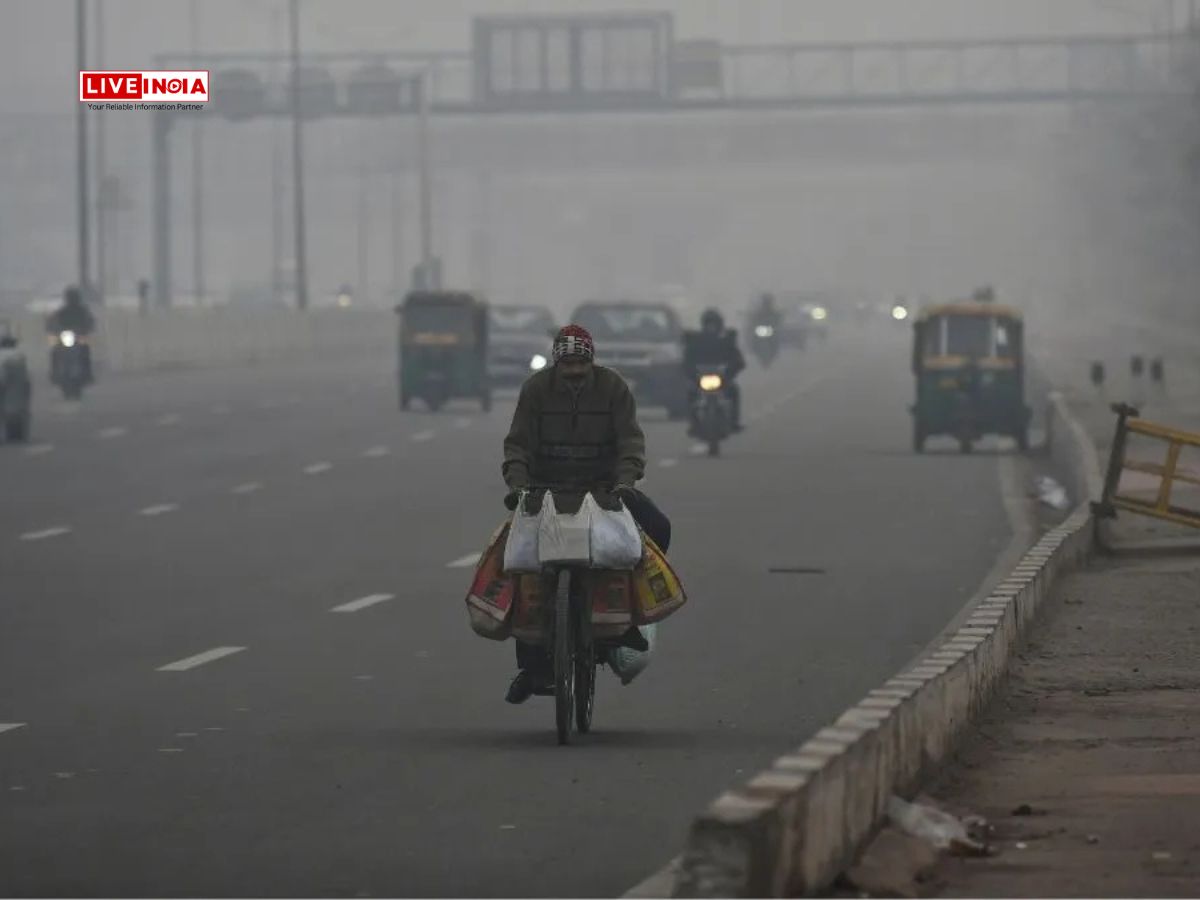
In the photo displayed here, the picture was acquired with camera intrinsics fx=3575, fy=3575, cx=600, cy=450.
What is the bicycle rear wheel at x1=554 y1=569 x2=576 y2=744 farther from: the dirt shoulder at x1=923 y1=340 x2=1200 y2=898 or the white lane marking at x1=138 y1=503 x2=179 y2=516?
the white lane marking at x1=138 y1=503 x2=179 y2=516

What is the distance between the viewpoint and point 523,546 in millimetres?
13602

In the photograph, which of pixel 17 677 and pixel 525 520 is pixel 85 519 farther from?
pixel 525 520

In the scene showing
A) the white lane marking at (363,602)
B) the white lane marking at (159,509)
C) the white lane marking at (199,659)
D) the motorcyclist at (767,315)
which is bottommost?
the motorcyclist at (767,315)

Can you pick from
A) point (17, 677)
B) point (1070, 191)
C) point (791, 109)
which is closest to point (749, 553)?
point (17, 677)

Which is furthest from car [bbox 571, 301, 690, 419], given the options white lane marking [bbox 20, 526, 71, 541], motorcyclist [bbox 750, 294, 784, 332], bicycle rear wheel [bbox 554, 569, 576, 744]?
bicycle rear wheel [bbox 554, 569, 576, 744]

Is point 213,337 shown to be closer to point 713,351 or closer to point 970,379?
point 970,379

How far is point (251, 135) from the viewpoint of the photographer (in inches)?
7470

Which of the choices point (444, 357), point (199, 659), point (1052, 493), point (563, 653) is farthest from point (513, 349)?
point (563, 653)

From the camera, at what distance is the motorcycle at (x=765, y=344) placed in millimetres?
85500

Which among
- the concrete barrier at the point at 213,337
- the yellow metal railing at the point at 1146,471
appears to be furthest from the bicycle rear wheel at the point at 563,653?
the concrete barrier at the point at 213,337

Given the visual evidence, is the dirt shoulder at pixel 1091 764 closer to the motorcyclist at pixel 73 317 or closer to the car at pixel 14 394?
the car at pixel 14 394

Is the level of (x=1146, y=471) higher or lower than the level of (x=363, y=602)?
higher

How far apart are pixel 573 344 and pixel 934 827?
3.65 metres

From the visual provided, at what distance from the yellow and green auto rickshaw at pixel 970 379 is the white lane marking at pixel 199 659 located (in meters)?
23.9
